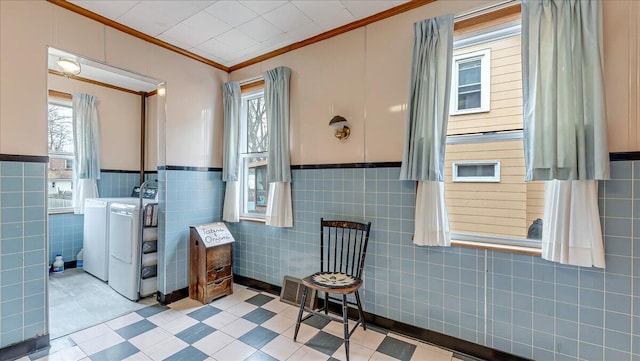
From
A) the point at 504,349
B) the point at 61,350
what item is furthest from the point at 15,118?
the point at 504,349

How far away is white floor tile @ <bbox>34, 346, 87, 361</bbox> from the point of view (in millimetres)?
1987

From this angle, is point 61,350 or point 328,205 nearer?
point 61,350

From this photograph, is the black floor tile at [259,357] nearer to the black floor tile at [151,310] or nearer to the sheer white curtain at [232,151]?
the black floor tile at [151,310]

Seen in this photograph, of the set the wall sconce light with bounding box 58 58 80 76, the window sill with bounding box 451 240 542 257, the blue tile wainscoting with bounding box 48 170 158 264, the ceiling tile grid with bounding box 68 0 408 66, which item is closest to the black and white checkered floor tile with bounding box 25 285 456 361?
the window sill with bounding box 451 240 542 257

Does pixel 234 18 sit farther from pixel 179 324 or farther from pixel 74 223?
pixel 74 223

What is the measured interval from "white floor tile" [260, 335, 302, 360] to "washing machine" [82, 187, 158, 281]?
2.28 metres

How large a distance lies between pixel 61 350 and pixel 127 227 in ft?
4.00

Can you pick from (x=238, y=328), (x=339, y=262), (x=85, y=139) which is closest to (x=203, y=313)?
(x=238, y=328)

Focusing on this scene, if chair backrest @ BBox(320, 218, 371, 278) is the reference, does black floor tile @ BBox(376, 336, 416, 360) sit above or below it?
below

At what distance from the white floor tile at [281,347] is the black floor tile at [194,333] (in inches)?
22.3

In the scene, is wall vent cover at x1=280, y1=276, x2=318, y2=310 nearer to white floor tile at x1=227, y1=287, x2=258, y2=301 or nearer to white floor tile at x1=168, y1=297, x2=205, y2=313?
white floor tile at x1=227, y1=287, x2=258, y2=301

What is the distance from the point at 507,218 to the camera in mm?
2080

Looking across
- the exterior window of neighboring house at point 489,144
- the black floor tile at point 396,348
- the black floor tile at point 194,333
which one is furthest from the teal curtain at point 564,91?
the black floor tile at point 194,333

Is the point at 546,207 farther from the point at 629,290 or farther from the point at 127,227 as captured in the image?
the point at 127,227
